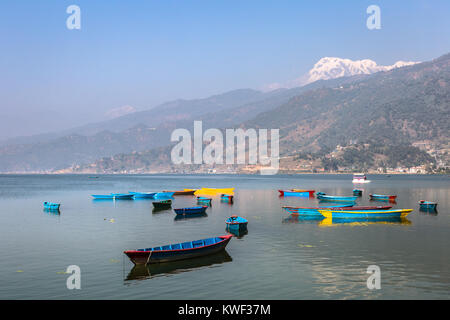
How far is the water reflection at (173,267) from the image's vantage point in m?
40.1

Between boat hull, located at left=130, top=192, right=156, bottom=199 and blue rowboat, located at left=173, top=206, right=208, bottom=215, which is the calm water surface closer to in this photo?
blue rowboat, located at left=173, top=206, right=208, bottom=215

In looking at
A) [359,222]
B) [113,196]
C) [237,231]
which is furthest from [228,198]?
[237,231]

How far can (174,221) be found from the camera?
7956cm

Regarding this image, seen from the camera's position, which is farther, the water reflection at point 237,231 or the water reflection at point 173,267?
the water reflection at point 237,231

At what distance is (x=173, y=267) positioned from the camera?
4259cm

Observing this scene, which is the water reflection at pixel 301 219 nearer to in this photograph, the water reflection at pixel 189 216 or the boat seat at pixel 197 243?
the water reflection at pixel 189 216

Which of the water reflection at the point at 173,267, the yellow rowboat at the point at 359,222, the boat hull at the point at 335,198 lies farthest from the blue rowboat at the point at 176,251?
the boat hull at the point at 335,198

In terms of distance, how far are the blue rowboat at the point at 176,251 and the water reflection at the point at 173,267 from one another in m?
0.46

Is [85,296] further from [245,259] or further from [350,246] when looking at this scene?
[350,246]

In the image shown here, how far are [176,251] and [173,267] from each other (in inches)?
68.1

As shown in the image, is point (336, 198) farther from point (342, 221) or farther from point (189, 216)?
point (189, 216)
